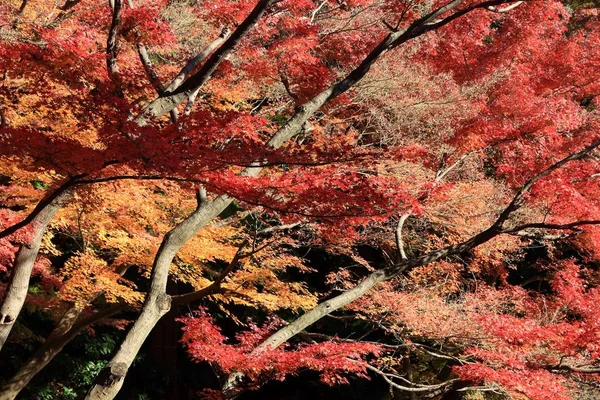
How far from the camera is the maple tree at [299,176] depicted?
4762 millimetres

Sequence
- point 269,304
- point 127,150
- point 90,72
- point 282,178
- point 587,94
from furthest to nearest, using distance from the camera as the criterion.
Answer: point 587,94, point 269,304, point 282,178, point 90,72, point 127,150

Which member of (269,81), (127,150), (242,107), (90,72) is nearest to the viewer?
(127,150)

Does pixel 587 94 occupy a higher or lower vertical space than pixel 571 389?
higher

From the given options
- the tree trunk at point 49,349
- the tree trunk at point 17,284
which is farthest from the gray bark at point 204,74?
the tree trunk at point 49,349

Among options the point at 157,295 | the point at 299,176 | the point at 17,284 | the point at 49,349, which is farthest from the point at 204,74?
the point at 49,349

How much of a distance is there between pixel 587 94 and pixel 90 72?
435 inches

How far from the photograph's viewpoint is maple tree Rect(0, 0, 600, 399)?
4.76 meters

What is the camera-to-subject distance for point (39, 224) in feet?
18.9

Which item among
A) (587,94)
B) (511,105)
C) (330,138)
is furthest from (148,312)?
(587,94)

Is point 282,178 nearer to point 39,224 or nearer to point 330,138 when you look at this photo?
point 39,224

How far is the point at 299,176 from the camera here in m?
5.70

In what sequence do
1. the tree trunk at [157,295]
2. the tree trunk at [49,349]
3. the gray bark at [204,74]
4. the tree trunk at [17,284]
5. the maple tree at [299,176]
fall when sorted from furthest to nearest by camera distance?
the tree trunk at [49,349] < the tree trunk at [17,284] < the tree trunk at [157,295] < the maple tree at [299,176] < the gray bark at [204,74]

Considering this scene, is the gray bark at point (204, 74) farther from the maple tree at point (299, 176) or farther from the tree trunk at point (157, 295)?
the tree trunk at point (157, 295)

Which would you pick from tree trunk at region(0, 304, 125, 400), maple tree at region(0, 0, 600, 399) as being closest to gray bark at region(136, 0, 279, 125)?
maple tree at region(0, 0, 600, 399)
